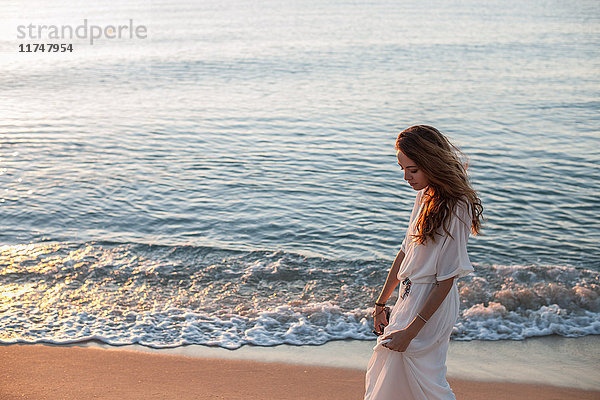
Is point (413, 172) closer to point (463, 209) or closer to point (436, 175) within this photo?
point (436, 175)

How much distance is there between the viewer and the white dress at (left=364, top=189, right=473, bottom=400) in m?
3.02

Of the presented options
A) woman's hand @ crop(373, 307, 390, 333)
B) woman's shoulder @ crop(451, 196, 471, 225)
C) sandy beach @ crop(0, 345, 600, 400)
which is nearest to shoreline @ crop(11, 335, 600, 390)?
sandy beach @ crop(0, 345, 600, 400)

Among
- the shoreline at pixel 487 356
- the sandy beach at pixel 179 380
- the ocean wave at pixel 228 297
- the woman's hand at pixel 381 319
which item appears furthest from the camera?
the ocean wave at pixel 228 297

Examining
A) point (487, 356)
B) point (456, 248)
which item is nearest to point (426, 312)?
point (456, 248)

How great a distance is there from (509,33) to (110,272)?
2701cm

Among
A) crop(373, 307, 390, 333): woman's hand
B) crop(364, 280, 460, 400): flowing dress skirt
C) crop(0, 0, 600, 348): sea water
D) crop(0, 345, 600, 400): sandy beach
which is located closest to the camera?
crop(364, 280, 460, 400): flowing dress skirt

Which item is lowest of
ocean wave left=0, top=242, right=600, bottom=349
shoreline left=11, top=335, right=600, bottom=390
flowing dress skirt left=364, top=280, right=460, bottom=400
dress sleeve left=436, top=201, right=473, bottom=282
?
shoreline left=11, top=335, right=600, bottom=390

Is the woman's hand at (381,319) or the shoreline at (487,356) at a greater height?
the woman's hand at (381,319)

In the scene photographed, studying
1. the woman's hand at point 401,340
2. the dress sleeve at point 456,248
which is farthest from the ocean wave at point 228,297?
the dress sleeve at point 456,248

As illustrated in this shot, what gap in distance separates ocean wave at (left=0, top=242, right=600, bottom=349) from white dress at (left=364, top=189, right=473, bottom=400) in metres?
2.93

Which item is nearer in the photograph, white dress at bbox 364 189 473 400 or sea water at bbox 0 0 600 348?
white dress at bbox 364 189 473 400

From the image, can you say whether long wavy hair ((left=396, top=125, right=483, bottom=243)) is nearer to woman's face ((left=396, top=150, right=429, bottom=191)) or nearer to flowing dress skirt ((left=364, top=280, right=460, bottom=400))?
woman's face ((left=396, top=150, right=429, bottom=191))

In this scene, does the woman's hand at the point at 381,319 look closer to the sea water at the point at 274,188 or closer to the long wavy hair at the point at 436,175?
the long wavy hair at the point at 436,175

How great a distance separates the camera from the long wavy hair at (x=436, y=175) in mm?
2988
